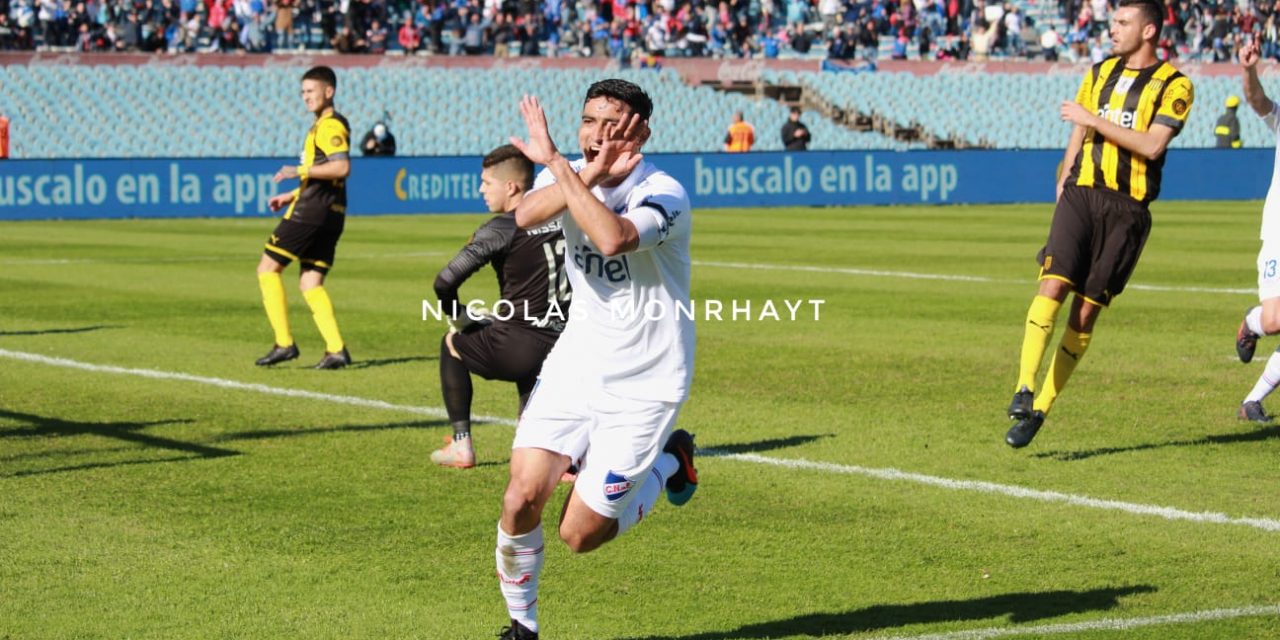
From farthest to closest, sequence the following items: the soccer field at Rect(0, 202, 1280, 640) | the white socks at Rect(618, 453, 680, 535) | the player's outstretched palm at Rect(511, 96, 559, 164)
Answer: the soccer field at Rect(0, 202, 1280, 640), the white socks at Rect(618, 453, 680, 535), the player's outstretched palm at Rect(511, 96, 559, 164)

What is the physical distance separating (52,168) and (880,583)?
25.9 m

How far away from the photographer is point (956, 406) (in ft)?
34.4

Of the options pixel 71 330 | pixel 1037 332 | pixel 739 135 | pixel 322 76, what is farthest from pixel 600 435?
pixel 739 135

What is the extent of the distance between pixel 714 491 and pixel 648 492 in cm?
219

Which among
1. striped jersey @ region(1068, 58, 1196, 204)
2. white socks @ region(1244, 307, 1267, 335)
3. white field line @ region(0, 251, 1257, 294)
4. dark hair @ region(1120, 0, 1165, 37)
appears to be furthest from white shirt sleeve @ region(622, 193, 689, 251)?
white field line @ region(0, 251, 1257, 294)

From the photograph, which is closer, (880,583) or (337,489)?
(880,583)

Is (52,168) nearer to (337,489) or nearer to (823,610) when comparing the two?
(337,489)

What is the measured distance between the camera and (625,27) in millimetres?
46219

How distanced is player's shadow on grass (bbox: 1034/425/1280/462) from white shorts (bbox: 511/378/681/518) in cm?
390

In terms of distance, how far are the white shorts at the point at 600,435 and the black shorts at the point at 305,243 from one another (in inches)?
301

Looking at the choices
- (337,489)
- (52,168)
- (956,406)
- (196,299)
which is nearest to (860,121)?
(52,168)

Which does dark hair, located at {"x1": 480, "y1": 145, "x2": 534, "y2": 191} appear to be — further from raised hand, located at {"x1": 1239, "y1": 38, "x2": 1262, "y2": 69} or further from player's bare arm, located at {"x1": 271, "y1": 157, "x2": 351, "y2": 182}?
player's bare arm, located at {"x1": 271, "y1": 157, "x2": 351, "y2": 182}

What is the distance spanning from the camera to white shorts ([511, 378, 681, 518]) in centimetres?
542

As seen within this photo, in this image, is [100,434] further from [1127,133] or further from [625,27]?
Result: [625,27]
